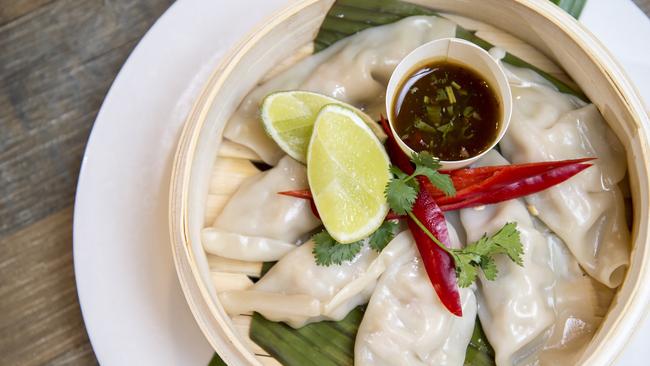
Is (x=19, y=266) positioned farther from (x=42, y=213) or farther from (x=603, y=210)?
(x=603, y=210)

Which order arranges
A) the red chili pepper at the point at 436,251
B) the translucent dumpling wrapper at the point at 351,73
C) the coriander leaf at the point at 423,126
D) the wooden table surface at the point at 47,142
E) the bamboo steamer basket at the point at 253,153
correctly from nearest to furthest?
the bamboo steamer basket at the point at 253,153
the red chili pepper at the point at 436,251
the coriander leaf at the point at 423,126
the translucent dumpling wrapper at the point at 351,73
the wooden table surface at the point at 47,142

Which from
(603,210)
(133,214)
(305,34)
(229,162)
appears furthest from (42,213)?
(603,210)

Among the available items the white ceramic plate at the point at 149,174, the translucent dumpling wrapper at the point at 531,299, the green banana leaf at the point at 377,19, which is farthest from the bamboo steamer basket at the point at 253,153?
the white ceramic plate at the point at 149,174

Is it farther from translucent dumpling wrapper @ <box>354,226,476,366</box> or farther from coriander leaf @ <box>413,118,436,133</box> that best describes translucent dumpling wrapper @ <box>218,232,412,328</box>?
coriander leaf @ <box>413,118,436,133</box>

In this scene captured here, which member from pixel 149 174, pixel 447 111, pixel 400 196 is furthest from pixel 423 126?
pixel 149 174

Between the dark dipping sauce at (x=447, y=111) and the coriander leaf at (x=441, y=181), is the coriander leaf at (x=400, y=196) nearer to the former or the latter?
the coriander leaf at (x=441, y=181)

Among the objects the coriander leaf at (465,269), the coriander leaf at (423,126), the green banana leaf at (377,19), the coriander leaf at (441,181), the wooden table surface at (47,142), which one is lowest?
the wooden table surface at (47,142)

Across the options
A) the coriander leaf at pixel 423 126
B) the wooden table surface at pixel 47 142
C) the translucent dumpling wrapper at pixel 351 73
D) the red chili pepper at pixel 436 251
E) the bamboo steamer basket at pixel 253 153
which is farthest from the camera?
the wooden table surface at pixel 47 142

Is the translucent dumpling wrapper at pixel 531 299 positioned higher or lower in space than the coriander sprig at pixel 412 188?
lower

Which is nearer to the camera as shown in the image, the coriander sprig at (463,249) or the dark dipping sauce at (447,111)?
the coriander sprig at (463,249)
